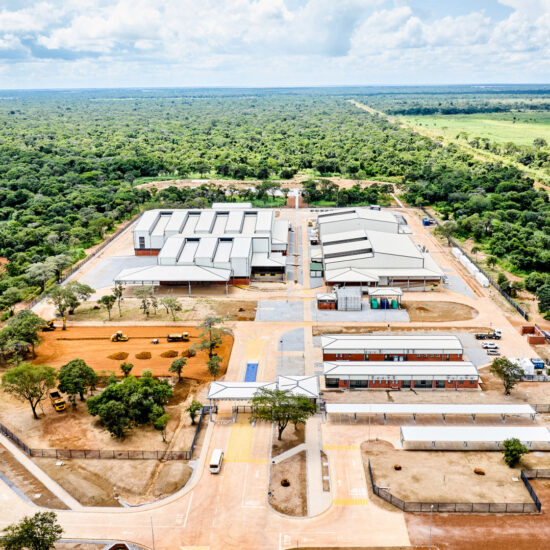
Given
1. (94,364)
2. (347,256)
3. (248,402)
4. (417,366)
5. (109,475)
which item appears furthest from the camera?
(347,256)

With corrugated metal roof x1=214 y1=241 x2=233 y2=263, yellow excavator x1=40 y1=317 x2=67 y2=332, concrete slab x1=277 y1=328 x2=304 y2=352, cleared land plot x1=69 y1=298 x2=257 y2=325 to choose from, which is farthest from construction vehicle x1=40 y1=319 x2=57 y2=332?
concrete slab x1=277 y1=328 x2=304 y2=352

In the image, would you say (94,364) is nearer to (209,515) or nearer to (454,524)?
(209,515)

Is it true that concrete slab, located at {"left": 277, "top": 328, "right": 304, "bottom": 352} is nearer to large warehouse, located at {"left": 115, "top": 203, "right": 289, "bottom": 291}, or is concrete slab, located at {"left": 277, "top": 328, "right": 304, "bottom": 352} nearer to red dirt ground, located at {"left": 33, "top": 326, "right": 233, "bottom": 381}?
red dirt ground, located at {"left": 33, "top": 326, "right": 233, "bottom": 381}

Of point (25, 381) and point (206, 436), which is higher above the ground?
point (25, 381)

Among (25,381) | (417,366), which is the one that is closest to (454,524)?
(417,366)

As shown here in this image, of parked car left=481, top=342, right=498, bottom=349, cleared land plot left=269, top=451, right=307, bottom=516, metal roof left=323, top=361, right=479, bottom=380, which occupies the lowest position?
parked car left=481, top=342, right=498, bottom=349

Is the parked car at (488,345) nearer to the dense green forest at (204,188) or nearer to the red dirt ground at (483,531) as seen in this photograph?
the red dirt ground at (483,531)
